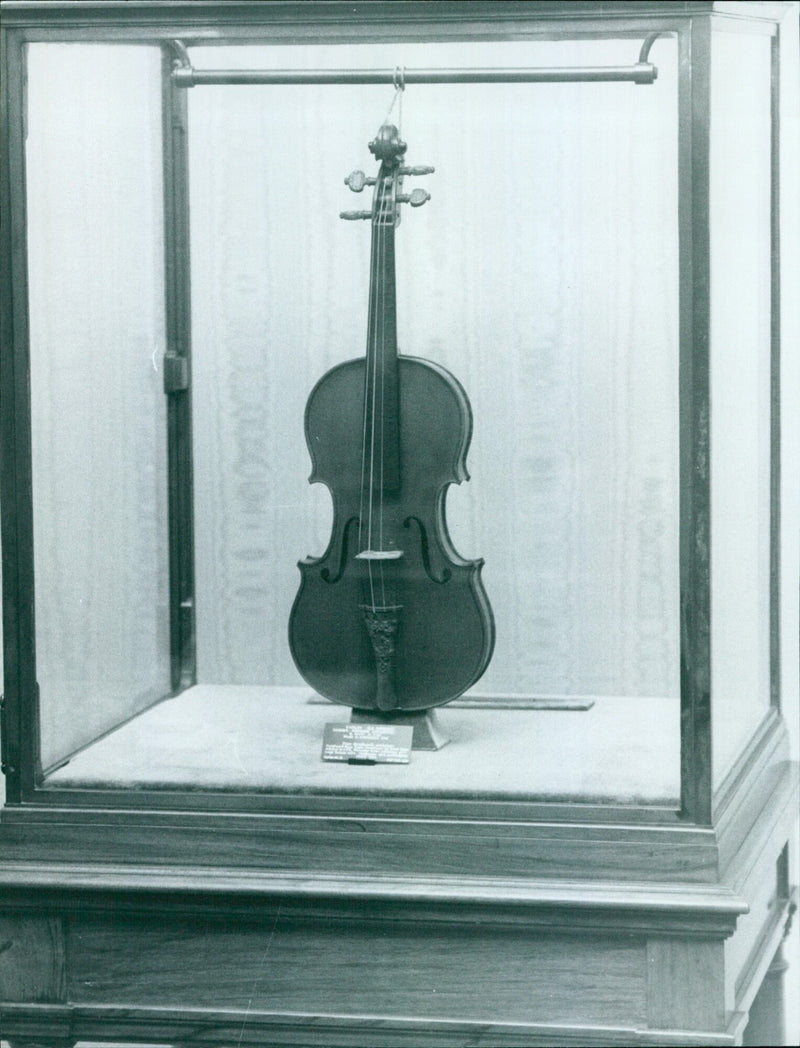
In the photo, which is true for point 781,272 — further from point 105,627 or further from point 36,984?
point 36,984

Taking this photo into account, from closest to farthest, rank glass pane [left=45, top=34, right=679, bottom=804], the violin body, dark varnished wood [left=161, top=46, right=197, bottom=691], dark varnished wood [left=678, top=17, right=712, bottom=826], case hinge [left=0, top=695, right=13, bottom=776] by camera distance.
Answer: dark varnished wood [left=678, top=17, right=712, bottom=826] < case hinge [left=0, top=695, right=13, bottom=776] < the violin body < glass pane [left=45, top=34, right=679, bottom=804] < dark varnished wood [left=161, top=46, right=197, bottom=691]

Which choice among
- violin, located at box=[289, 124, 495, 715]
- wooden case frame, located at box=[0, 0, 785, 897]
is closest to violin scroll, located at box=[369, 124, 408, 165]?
violin, located at box=[289, 124, 495, 715]

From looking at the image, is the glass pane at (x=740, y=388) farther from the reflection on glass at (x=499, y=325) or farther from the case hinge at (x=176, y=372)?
the case hinge at (x=176, y=372)

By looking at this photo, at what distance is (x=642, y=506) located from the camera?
220cm

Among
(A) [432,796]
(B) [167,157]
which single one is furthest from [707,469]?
(B) [167,157]

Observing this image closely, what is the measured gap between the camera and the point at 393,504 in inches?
76.5

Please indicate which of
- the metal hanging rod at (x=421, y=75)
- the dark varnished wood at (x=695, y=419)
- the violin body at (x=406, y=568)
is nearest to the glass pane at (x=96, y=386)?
the metal hanging rod at (x=421, y=75)

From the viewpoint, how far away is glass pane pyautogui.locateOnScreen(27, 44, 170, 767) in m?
1.89

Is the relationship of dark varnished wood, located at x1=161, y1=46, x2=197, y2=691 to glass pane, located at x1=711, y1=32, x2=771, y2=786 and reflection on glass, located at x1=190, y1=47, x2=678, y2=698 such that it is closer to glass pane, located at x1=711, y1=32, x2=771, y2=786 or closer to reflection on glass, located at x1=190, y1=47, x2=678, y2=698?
reflection on glass, located at x1=190, y1=47, x2=678, y2=698

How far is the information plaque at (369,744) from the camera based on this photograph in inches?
74.7

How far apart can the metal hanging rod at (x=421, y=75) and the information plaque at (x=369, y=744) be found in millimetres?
735

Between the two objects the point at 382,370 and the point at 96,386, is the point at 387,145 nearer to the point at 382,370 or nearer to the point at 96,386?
the point at 382,370

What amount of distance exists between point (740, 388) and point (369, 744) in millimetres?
580

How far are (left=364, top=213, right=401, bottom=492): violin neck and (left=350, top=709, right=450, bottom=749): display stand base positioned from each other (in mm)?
273
